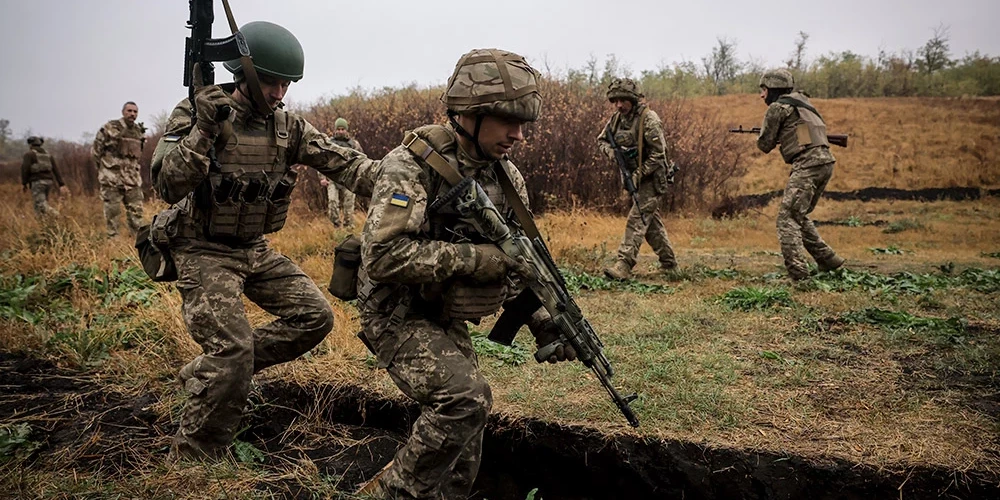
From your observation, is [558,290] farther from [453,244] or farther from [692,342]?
[692,342]

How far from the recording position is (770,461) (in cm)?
333

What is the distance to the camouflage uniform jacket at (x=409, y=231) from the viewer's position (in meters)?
2.53

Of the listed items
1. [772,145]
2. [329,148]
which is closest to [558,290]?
[329,148]

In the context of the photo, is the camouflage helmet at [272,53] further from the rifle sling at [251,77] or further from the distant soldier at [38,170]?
the distant soldier at [38,170]

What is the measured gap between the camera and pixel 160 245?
3.36 metres

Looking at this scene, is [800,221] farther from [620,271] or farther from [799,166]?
[620,271]

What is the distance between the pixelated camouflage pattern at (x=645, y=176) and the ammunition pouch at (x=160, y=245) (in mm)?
5034

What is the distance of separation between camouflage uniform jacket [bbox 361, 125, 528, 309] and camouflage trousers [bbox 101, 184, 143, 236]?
347 inches

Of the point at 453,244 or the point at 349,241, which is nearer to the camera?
the point at 453,244

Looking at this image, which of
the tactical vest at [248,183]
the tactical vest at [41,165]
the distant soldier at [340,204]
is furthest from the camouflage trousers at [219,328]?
the tactical vest at [41,165]

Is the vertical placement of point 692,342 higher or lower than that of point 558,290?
lower

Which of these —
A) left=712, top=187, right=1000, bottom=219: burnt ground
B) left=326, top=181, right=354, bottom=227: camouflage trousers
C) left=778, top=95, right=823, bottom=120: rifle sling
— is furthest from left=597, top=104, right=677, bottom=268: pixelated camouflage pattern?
left=712, top=187, right=1000, bottom=219: burnt ground

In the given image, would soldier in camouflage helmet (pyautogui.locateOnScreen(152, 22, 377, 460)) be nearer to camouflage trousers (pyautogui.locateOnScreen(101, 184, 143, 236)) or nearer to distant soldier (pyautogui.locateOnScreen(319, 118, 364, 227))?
camouflage trousers (pyautogui.locateOnScreen(101, 184, 143, 236))

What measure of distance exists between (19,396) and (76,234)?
4165 mm
